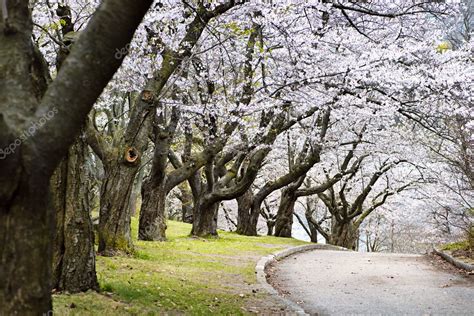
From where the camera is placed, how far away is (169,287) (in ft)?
21.6

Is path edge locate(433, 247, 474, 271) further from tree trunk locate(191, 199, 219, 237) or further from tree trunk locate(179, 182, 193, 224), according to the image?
tree trunk locate(179, 182, 193, 224)

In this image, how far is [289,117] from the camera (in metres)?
15.2

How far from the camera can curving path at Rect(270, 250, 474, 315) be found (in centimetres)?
674

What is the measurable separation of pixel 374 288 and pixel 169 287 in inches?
157

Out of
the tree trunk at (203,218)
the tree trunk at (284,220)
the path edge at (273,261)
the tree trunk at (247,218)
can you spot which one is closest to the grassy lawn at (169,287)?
the path edge at (273,261)

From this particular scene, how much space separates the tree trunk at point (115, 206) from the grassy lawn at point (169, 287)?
0.47 m

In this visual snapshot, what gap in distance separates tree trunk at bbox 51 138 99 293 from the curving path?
3.17 m

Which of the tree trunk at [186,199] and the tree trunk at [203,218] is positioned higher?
the tree trunk at [186,199]

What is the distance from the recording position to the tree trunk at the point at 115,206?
346 inches

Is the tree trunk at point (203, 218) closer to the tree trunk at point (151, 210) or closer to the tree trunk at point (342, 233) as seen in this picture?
the tree trunk at point (151, 210)

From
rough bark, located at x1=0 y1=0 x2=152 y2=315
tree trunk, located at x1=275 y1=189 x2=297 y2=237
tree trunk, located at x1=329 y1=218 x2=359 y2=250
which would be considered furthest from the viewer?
tree trunk, located at x1=329 y1=218 x2=359 y2=250

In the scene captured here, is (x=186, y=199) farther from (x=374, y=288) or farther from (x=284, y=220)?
(x=374, y=288)

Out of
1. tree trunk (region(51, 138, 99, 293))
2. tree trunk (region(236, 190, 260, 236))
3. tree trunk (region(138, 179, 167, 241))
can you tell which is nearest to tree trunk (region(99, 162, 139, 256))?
tree trunk (region(51, 138, 99, 293))

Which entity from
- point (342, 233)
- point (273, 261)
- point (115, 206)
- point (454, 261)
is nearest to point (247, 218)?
point (342, 233)
